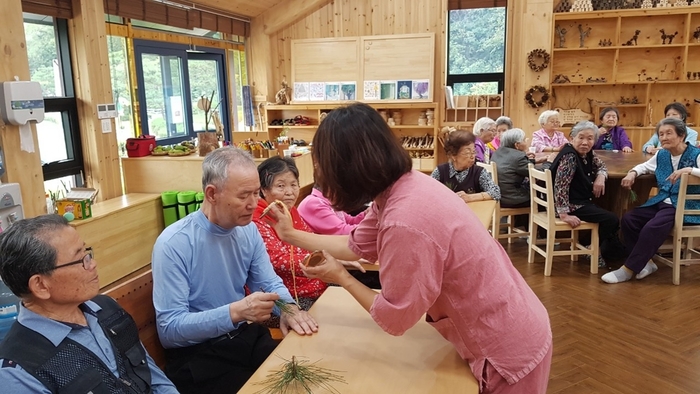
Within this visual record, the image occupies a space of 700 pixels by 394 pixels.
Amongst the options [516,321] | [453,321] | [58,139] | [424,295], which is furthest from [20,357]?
[58,139]

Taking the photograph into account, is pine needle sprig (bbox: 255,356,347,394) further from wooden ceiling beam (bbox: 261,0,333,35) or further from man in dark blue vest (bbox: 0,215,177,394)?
wooden ceiling beam (bbox: 261,0,333,35)

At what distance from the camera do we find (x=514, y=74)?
7941mm

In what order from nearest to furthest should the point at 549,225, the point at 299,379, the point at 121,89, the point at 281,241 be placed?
the point at 299,379, the point at 281,241, the point at 549,225, the point at 121,89

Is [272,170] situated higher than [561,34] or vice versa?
[561,34]

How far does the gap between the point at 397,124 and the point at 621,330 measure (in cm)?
529

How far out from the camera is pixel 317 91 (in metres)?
8.48

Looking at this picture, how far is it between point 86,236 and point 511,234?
158 inches

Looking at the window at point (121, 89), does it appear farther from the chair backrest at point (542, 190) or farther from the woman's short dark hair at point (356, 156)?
the woman's short dark hair at point (356, 156)

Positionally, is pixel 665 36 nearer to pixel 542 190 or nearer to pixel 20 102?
pixel 542 190

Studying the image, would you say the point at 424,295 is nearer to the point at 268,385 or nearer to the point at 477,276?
the point at 477,276

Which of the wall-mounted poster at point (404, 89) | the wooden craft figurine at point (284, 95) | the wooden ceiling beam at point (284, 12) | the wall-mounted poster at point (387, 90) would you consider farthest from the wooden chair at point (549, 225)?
the wooden ceiling beam at point (284, 12)

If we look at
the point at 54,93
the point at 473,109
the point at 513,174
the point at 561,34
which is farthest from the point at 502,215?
the point at 54,93

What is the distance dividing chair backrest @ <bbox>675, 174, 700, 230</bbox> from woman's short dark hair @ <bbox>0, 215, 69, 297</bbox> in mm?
4407

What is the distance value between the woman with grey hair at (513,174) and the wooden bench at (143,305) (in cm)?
413
